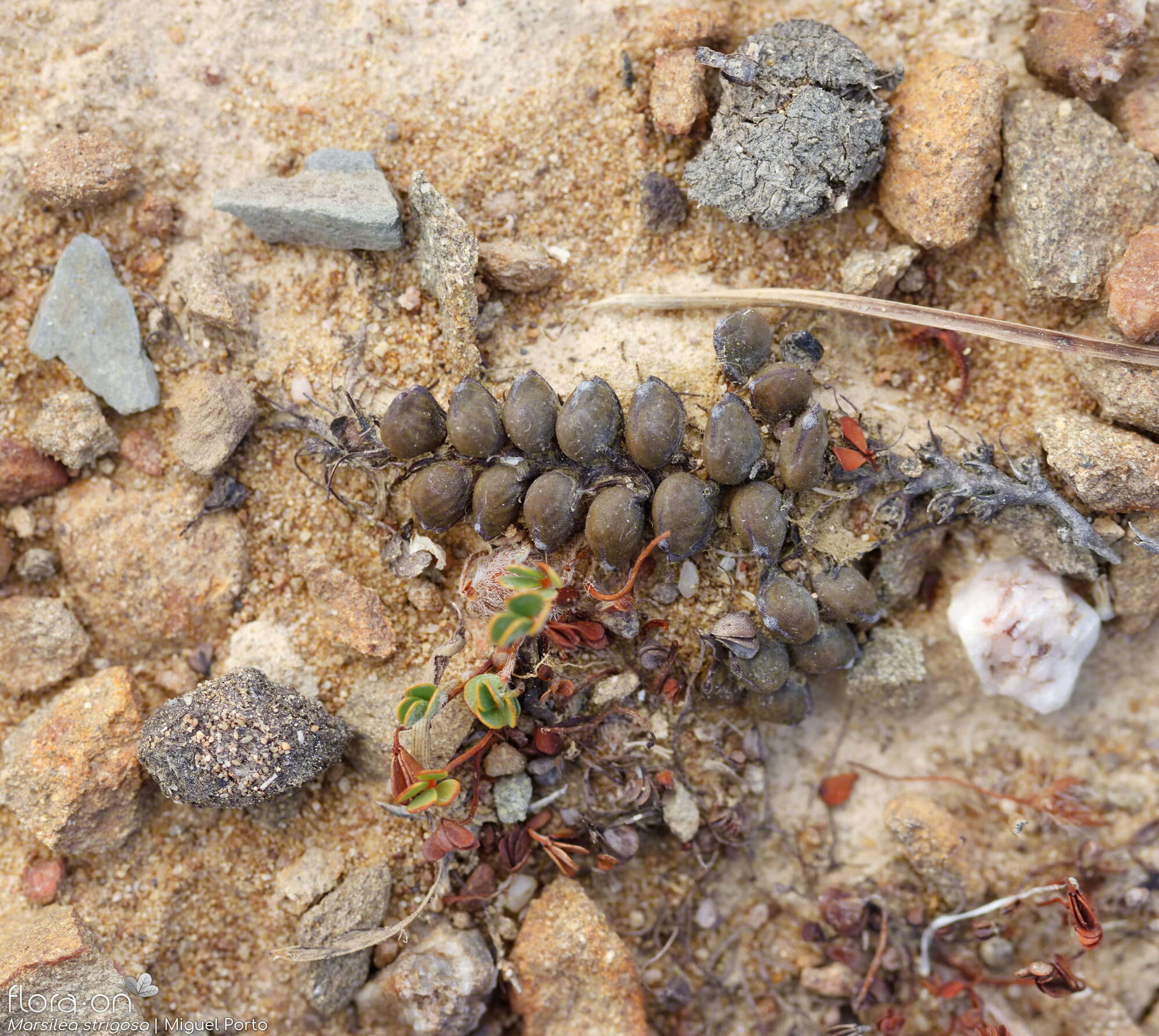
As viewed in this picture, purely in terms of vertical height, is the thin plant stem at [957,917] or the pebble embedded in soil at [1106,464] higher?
the pebble embedded in soil at [1106,464]

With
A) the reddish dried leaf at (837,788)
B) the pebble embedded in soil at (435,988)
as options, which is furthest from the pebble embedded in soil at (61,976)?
the reddish dried leaf at (837,788)

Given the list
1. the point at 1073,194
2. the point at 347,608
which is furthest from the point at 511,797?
the point at 1073,194

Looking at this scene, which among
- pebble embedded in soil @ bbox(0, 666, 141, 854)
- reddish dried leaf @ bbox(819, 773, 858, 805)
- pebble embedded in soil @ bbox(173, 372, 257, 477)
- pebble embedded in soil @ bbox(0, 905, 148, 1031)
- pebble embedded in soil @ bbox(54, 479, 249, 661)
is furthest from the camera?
reddish dried leaf @ bbox(819, 773, 858, 805)

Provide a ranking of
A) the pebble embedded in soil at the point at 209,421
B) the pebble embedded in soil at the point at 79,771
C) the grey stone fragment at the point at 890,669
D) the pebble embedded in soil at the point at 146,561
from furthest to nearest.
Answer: the grey stone fragment at the point at 890,669
the pebble embedded in soil at the point at 146,561
the pebble embedded in soil at the point at 209,421
the pebble embedded in soil at the point at 79,771

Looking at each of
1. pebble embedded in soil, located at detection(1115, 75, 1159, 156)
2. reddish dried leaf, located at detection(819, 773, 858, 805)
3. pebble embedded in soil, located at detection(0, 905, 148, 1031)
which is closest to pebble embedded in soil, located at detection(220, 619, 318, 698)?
pebble embedded in soil, located at detection(0, 905, 148, 1031)

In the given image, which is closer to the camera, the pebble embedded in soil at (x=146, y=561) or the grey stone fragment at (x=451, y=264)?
the grey stone fragment at (x=451, y=264)

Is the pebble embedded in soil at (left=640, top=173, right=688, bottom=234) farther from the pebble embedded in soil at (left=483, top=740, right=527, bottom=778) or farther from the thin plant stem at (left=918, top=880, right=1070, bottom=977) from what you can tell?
the thin plant stem at (left=918, top=880, right=1070, bottom=977)

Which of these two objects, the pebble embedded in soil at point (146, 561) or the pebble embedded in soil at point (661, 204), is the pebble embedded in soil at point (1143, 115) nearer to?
the pebble embedded in soil at point (661, 204)

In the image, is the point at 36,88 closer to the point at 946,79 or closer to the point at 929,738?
the point at 946,79

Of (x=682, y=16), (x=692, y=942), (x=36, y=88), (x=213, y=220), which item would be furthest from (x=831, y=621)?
(x=36, y=88)
